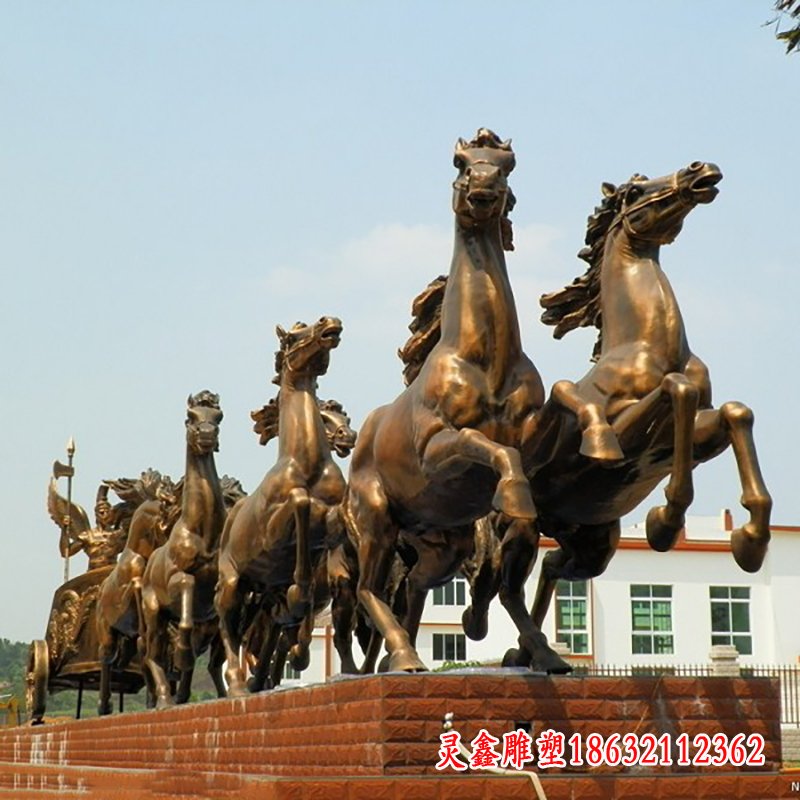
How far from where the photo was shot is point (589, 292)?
9656 mm

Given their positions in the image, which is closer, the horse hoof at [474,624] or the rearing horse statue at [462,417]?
the rearing horse statue at [462,417]

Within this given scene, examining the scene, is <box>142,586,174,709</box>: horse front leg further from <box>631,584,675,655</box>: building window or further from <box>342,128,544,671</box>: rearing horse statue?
<box>631,584,675,655</box>: building window

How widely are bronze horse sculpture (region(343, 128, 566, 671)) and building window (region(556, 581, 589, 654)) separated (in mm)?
24466

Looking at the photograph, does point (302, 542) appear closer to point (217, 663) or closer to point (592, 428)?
point (592, 428)

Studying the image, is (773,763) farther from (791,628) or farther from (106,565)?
(791,628)

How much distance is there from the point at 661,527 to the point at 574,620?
1038 inches

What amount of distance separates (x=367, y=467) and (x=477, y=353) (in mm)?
1479

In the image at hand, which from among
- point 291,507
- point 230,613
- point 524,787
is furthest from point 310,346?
point 524,787

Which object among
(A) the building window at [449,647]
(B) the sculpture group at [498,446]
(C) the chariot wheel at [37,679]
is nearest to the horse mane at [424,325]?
(B) the sculpture group at [498,446]

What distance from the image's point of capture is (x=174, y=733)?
1331 cm

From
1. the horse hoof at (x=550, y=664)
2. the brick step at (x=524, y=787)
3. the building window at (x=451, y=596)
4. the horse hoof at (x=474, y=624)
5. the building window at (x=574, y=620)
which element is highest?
the building window at (x=451, y=596)

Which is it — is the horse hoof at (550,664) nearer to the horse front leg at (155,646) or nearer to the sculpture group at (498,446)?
the sculpture group at (498,446)

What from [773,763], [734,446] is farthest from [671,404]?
[773,763]

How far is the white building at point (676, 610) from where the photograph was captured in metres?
33.9
